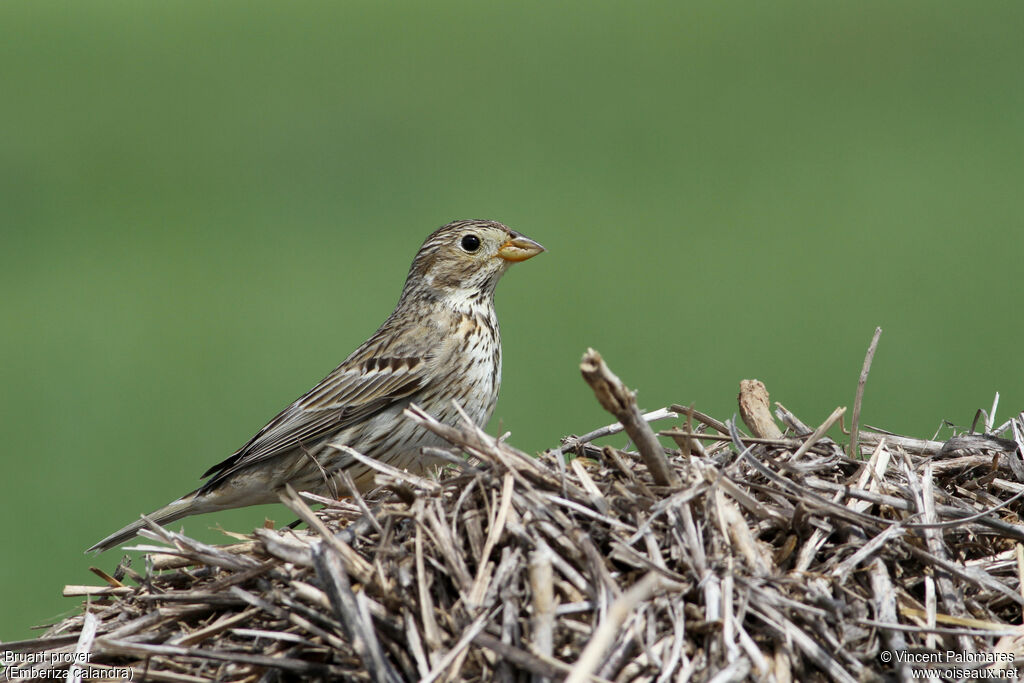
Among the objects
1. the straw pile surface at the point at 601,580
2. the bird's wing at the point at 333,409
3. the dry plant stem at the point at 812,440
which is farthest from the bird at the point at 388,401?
the dry plant stem at the point at 812,440

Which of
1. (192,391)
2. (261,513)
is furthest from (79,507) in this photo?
(192,391)

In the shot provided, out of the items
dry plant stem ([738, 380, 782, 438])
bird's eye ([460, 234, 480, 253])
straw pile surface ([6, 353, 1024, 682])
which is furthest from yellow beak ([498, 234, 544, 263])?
straw pile surface ([6, 353, 1024, 682])

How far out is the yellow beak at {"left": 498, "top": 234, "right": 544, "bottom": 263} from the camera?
24.8 ft

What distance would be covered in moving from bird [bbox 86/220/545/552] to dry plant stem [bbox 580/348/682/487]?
264 cm

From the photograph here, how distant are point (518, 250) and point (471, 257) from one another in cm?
29

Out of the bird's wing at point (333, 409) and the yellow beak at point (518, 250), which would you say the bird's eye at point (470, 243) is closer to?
the yellow beak at point (518, 250)

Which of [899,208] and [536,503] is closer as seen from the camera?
[536,503]

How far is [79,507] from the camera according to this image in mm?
14703

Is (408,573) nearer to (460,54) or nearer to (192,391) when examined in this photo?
(192,391)

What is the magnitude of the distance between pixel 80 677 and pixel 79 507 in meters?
11.2

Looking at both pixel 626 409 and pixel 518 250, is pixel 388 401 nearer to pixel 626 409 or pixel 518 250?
pixel 518 250

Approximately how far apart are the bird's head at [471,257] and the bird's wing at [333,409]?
0.66 meters

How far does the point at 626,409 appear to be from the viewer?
377 centimetres

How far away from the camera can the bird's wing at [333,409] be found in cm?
700
